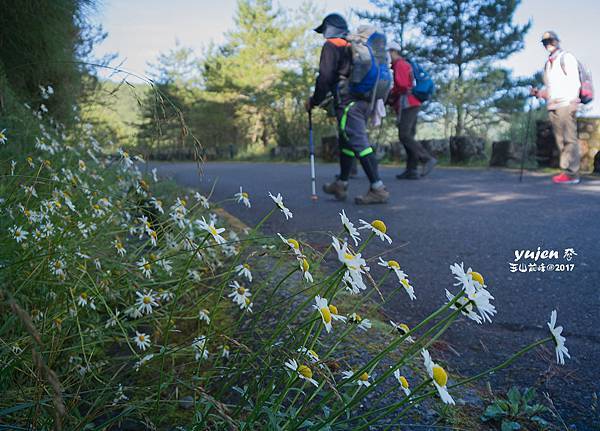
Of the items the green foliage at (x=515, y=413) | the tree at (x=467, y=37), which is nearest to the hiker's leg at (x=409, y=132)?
the green foliage at (x=515, y=413)

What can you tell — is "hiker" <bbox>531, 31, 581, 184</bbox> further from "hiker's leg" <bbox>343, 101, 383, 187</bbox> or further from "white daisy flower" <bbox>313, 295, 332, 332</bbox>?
"white daisy flower" <bbox>313, 295, 332, 332</bbox>

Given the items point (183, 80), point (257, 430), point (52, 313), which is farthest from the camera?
point (183, 80)

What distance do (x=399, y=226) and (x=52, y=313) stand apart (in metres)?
2.74

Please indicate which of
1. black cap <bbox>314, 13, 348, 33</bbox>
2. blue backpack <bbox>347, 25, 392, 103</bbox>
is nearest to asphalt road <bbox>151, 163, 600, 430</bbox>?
blue backpack <bbox>347, 25, 392, 103</bbox>

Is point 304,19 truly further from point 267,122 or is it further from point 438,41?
point 438,41

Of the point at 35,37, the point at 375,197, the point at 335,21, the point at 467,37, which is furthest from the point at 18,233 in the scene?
the point at 467,37

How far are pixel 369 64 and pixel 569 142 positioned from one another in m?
3.45

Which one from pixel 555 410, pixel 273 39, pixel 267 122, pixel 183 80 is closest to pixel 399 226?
pixel 555 410

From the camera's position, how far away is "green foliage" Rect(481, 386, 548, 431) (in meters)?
1.19

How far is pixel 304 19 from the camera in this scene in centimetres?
3116

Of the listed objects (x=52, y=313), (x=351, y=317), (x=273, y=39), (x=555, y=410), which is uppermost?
(x=273, y=39)

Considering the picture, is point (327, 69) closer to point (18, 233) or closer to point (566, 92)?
point (566, 92)

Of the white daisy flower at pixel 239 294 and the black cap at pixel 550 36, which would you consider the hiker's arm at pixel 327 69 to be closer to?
the black cap at pixel 550 36

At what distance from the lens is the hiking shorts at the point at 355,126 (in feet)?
16.6
